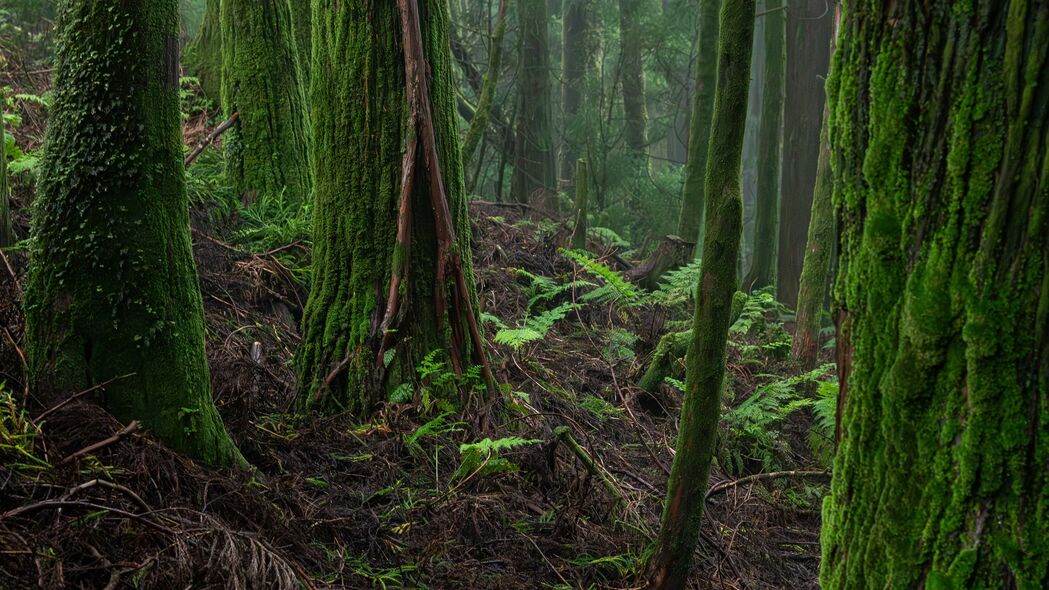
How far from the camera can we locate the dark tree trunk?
12438 millimetres

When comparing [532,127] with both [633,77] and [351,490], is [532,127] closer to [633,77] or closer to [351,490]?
[633,77]

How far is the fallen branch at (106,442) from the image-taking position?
269 cm

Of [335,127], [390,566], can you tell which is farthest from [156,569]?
[335,127]

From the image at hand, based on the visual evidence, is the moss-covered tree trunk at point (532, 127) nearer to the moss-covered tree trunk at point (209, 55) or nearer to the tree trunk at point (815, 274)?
the moss-covered tree trunk at point (209, 55)

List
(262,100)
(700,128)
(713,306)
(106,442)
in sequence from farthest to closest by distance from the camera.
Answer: (700,128) < (262,100) < (713,306) < (106,442)

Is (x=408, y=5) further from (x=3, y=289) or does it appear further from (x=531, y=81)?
(x=531, y=81)

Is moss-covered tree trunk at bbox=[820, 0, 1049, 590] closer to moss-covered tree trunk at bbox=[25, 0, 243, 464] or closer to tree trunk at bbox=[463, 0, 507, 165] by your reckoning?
moss-covered tree trunk at bbox=[25, 0, 243, 464]

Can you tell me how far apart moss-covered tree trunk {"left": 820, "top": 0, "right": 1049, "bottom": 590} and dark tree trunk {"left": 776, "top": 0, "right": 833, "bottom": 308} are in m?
10.6

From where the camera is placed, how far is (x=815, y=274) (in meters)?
8.61

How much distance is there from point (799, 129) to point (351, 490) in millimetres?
11383

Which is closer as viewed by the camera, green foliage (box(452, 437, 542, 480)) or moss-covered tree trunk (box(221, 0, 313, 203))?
green foliage (box(452, 437, 542, 480))

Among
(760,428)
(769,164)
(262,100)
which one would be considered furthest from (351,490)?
(769,164)

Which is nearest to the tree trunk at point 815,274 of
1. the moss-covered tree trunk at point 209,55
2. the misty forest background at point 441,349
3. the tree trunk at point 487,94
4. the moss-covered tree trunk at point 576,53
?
the misty forest background at point 441,349

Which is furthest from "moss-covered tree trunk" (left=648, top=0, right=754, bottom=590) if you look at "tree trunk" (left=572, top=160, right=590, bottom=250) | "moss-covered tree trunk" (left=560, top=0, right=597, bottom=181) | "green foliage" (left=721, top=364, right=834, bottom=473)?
"moss-covered tree trunk" (left=560, top=0, right=597, bottom=181)
